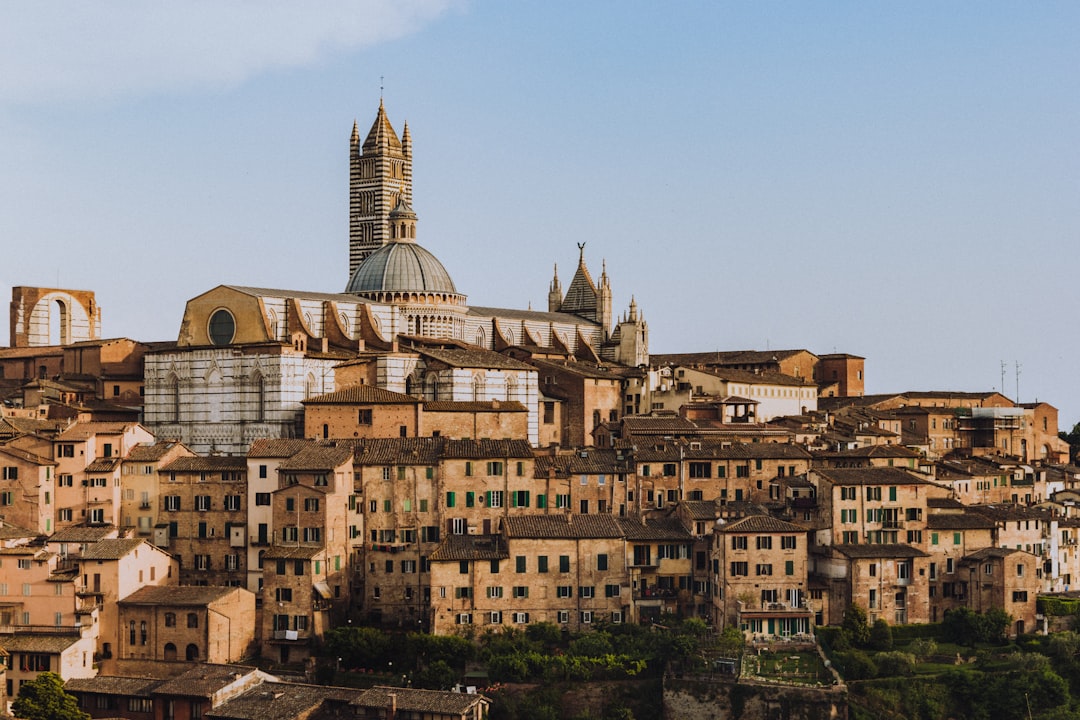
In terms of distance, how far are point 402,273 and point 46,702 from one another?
112ft

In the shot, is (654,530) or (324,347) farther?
(324,347)

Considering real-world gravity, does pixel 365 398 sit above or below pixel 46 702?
above

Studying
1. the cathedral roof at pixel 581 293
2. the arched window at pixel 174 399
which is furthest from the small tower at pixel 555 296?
the arched window at pixel 174 399

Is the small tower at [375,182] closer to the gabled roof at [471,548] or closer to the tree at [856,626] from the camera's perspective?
the gabled roof at [471,548]

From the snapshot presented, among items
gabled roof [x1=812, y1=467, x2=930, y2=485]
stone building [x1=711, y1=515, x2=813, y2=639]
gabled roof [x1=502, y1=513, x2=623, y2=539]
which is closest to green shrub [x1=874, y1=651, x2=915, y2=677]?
stone building [x1=711, y1=515, x2=813, y2=639]

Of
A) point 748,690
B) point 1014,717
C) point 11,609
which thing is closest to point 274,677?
point 11,609

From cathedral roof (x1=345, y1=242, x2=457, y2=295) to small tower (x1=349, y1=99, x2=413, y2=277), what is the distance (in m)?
12.1

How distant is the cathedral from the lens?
216 ft

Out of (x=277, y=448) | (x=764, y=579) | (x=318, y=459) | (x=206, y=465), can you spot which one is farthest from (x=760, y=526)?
(x=206, y=465)

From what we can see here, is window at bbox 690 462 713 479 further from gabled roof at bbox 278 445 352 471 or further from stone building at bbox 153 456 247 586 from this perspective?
stone building at bbox 153 456 247 586

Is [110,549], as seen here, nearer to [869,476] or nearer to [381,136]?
[869,476]

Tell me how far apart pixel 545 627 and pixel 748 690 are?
7198 mm

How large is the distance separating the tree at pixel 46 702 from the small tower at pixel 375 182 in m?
46.2

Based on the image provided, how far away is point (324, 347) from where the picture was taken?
225 ft
